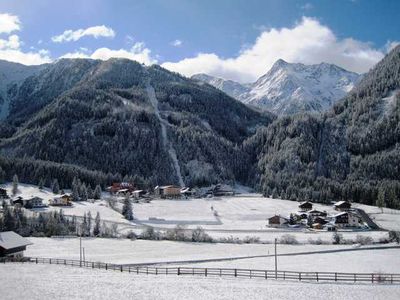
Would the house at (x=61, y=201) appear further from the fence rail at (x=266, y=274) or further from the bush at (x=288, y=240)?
the fence rail at (x=266, y=274)

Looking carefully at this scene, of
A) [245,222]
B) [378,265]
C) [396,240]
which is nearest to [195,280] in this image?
[378,265]

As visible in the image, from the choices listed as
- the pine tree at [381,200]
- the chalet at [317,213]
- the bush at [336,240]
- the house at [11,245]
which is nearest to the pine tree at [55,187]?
the chalet at [317,213]

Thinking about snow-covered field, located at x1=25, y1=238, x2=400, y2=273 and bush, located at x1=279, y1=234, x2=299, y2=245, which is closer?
snow-covered field, located at x1=25, y1=238, x2=400, y2=273

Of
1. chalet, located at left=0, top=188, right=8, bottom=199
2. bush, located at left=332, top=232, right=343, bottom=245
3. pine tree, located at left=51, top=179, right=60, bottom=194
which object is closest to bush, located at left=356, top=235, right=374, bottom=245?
bush, located at left=332, top=232, right=343, bottom=245

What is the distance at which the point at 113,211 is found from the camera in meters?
138

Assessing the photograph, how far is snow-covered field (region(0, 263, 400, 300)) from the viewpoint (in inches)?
1955

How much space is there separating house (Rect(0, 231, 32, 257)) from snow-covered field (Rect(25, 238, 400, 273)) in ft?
12.5

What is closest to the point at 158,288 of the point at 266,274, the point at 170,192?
the point at 266,274

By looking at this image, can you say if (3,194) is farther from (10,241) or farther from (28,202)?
(10,241)

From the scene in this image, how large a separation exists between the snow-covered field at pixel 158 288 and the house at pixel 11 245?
13.5m

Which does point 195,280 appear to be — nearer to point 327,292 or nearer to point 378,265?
point 327,292

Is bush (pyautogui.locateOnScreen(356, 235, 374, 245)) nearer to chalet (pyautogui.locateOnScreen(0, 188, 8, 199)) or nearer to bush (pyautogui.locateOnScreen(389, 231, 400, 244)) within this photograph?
bush (pyautogui.locateOnScreen(389, 231, 400, 244))

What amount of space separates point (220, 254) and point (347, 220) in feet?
177

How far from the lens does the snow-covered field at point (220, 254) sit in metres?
75.1
